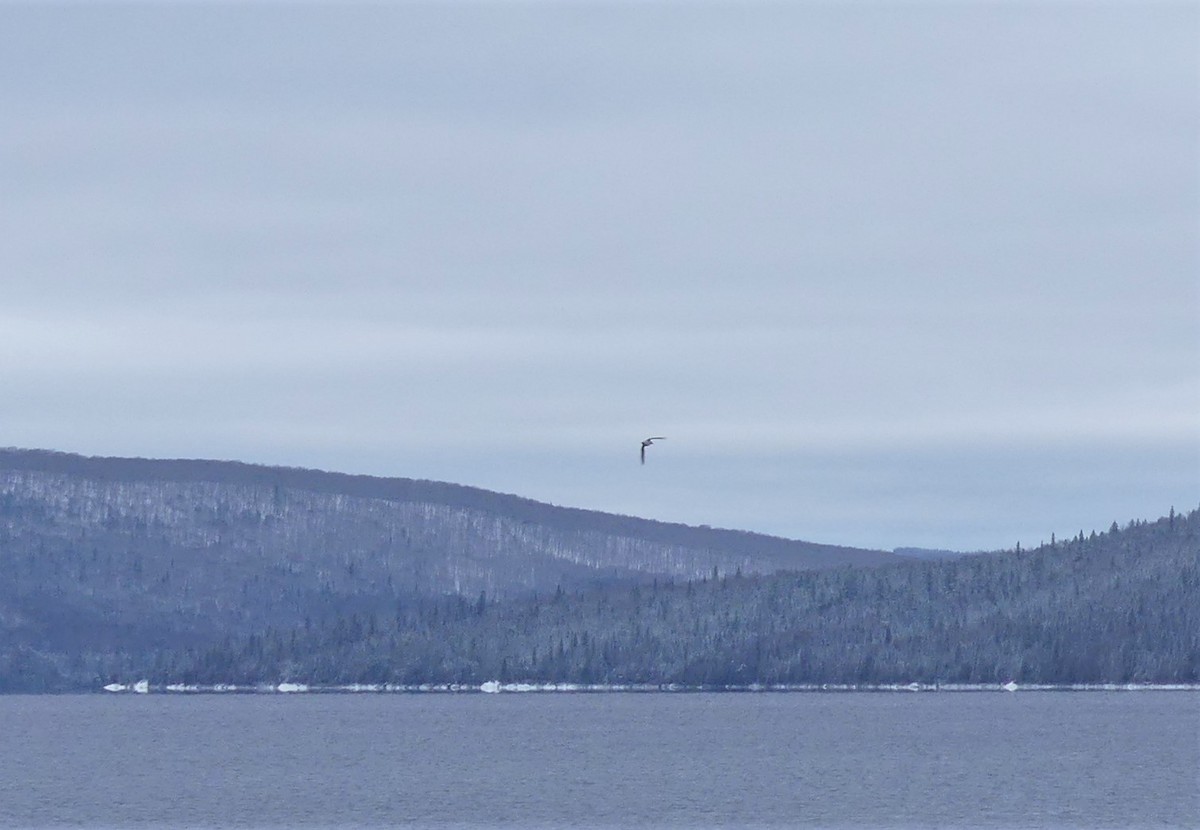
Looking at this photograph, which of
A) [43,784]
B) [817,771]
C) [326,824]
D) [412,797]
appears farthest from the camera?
[817,771]

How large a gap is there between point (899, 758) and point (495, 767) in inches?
1465

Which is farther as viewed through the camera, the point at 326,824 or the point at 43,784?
the point at 43,784

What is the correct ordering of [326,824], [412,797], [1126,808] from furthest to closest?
[412,797] → [1126,808] → [326,824]

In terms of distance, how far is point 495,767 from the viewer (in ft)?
620

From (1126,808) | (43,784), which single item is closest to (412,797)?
(43,784)

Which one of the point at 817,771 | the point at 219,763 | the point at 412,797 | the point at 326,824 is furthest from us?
the point at 219,763

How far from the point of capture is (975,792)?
152 m

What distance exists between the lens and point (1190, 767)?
18075cm

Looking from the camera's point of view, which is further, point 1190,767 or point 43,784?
point 1190,767

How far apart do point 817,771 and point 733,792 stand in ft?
86.2

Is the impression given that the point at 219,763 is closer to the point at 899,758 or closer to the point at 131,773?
the point at 131,773

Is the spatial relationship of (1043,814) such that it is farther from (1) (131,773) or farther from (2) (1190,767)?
(1) (131,773)

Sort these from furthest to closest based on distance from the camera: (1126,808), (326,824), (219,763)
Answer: (219,763) < (1126,808) < (326,824)

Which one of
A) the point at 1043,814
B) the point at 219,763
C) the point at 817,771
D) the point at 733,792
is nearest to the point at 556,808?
the point at 733,792
